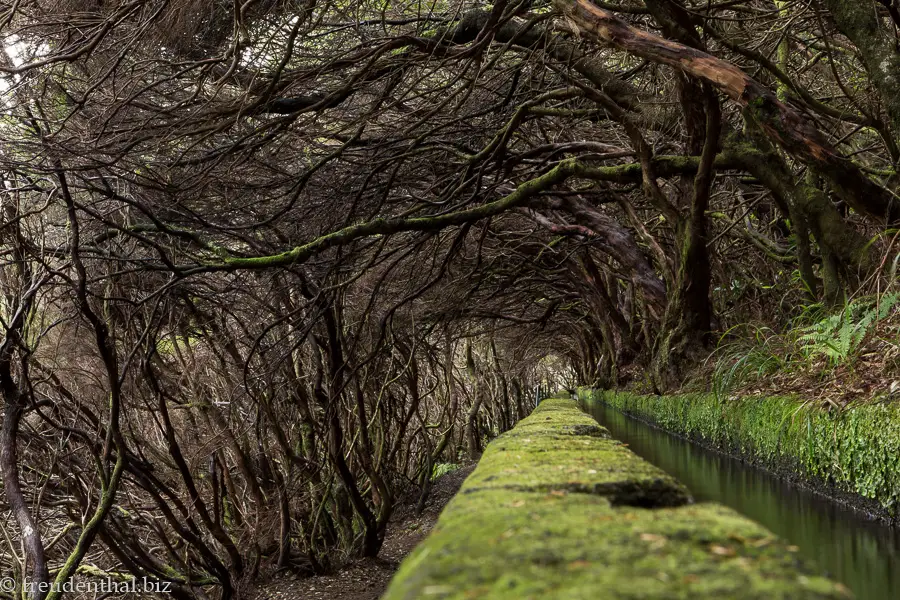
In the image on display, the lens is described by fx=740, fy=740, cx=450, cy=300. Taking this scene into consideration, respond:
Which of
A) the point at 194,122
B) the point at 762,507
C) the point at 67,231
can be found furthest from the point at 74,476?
the point at 762,507

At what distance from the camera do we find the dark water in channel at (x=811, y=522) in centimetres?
168

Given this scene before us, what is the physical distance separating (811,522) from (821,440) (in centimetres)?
66

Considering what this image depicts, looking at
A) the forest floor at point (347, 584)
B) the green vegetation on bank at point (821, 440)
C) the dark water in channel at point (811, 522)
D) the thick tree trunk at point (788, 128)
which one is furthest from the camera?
the forest floor at point (347, 584)

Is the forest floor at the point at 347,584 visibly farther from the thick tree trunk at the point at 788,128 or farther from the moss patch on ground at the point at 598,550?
the moss patch on ground at the point at 598,550

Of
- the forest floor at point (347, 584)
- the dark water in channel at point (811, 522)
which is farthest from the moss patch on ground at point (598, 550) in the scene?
the forest floor at point (347, 584)

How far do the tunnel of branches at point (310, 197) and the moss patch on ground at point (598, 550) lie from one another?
117 inches

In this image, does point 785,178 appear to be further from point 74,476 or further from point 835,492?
point 74,476

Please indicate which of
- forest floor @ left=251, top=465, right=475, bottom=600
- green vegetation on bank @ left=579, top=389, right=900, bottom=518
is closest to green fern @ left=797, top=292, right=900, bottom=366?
green vegetation on bank @ left=579, top=389, right=900, bottom=518

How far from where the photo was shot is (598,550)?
0.79 meters

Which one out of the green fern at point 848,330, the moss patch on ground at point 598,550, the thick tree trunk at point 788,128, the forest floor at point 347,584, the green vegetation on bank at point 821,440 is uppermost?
the thick tree trunk at point 788,128

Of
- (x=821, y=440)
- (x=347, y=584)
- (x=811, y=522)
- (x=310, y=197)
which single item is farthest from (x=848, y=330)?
(x=347, y=584)

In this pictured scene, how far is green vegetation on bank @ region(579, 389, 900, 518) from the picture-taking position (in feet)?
7.48

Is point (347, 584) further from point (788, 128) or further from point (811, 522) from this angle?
point (811, 522)

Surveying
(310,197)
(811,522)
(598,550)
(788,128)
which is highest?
(310,197)
